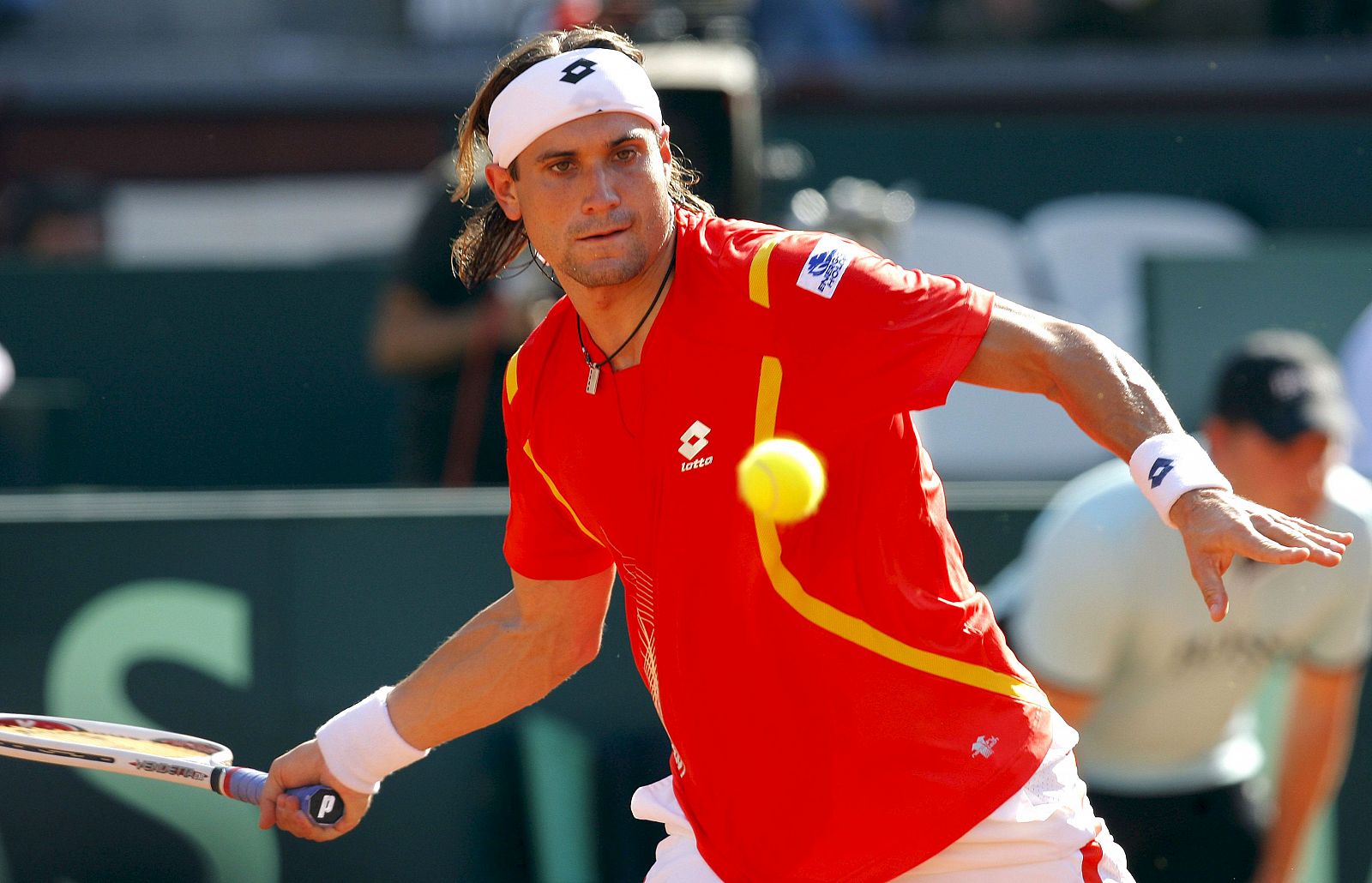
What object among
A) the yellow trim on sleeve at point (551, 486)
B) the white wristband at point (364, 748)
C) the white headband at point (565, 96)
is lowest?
the white wristband at point (364, 748)

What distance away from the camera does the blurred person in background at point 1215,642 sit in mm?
4512

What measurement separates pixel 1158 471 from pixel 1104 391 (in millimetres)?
163

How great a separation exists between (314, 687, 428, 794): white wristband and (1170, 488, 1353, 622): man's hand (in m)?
1.56

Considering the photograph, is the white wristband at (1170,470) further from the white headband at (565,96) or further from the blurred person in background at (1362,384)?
the blurred person in background at (1362,384)

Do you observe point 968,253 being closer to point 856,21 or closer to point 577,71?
point 856,21

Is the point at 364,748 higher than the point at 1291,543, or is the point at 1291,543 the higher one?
the point at 1291,543

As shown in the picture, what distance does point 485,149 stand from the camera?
3559 mm

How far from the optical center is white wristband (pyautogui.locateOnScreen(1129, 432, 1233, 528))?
2613 mm

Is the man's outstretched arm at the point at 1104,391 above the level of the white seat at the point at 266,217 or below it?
below

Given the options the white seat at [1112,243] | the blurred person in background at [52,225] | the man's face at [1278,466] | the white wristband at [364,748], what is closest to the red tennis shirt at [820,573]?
the white wristband at [364,748]

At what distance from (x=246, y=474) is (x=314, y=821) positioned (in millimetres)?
5657

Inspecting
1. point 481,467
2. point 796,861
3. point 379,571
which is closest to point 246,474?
point 481,467

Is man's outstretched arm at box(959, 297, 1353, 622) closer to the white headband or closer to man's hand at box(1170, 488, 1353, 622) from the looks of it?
man's hand at box(1170, 488, 1353, 622)

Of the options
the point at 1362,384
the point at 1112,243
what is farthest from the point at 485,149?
the point at 1112,243
